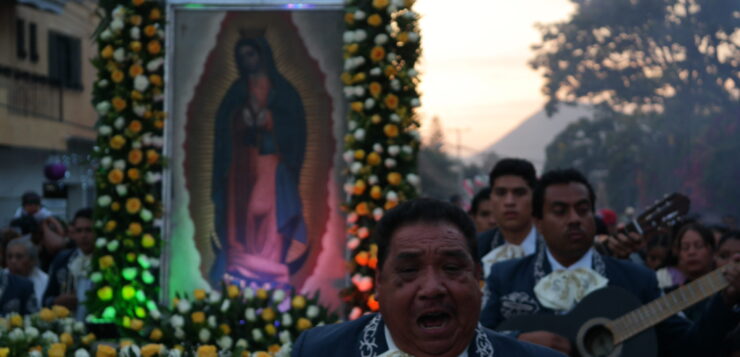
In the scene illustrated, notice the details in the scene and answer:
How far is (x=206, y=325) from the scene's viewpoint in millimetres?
7469

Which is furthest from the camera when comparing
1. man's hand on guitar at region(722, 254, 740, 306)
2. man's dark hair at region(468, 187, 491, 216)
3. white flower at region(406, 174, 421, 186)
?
white flower at region(406, 174, 421, 186)

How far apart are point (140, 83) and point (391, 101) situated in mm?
2396

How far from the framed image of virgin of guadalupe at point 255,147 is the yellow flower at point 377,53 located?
665 millimetres

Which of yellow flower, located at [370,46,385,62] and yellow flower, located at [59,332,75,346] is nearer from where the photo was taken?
yellow flower, located at [59,332,75,346]

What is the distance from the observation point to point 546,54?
124 feet

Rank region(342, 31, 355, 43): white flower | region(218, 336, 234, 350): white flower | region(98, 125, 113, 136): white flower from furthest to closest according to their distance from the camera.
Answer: region(98, 125, 113, 136): white flower, region(342, 31, 355, 43): white flower, region(218, 336, 234, 350): white flower

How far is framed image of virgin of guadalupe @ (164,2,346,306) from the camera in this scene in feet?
36.5

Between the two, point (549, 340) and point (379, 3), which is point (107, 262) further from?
point (549, 340)

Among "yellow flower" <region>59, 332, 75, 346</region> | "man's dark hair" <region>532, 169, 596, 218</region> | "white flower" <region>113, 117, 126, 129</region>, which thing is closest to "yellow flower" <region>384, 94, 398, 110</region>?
"white flower" <region>113, 117, 126, 129</region>

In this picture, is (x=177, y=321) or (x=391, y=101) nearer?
(x=177, y=321)

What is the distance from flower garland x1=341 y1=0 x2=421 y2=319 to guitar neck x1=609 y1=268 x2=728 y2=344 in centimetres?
542

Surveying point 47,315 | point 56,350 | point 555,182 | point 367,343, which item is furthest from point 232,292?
point 367,343

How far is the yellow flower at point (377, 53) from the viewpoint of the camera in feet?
34.5

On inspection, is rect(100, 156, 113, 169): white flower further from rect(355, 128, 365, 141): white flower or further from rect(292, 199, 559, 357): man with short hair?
rect(292, 199, 559, 357): man with short hair
